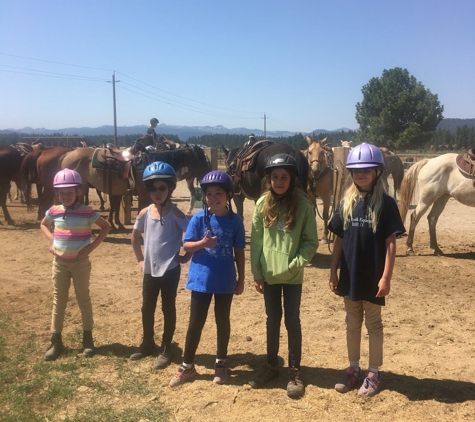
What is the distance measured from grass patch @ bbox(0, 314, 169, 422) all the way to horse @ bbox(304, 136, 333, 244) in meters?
4.76

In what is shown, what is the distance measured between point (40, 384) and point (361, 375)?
2.58 meters

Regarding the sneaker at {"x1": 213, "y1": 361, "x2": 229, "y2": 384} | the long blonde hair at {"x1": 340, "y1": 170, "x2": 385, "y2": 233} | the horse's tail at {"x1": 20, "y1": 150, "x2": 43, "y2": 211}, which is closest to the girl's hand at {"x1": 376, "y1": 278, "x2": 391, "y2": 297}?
the long blonde hair at {"x1": 340, "y1": 170, "x2": 385, "y2": 233}

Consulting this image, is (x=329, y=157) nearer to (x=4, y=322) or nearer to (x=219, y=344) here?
(x=219, y=344)

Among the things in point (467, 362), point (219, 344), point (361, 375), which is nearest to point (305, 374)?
point (361, 375)

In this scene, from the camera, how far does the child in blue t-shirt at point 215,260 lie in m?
3.26

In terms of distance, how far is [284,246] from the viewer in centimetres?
314

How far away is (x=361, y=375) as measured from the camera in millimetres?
3396

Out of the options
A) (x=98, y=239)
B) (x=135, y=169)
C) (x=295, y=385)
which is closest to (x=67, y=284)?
(x=98, y=239)

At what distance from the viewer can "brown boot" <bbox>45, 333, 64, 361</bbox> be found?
380 centimetres

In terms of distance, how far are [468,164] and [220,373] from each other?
6036mm

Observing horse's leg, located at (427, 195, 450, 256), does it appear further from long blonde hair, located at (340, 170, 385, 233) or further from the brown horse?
the brown horse

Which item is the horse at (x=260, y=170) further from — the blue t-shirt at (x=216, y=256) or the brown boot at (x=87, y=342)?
the brown boot at (x=87, y=342)

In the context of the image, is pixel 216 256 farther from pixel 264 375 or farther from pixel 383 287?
pixel 383 287

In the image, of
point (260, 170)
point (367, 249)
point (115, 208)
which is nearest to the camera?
point (367, 249)
